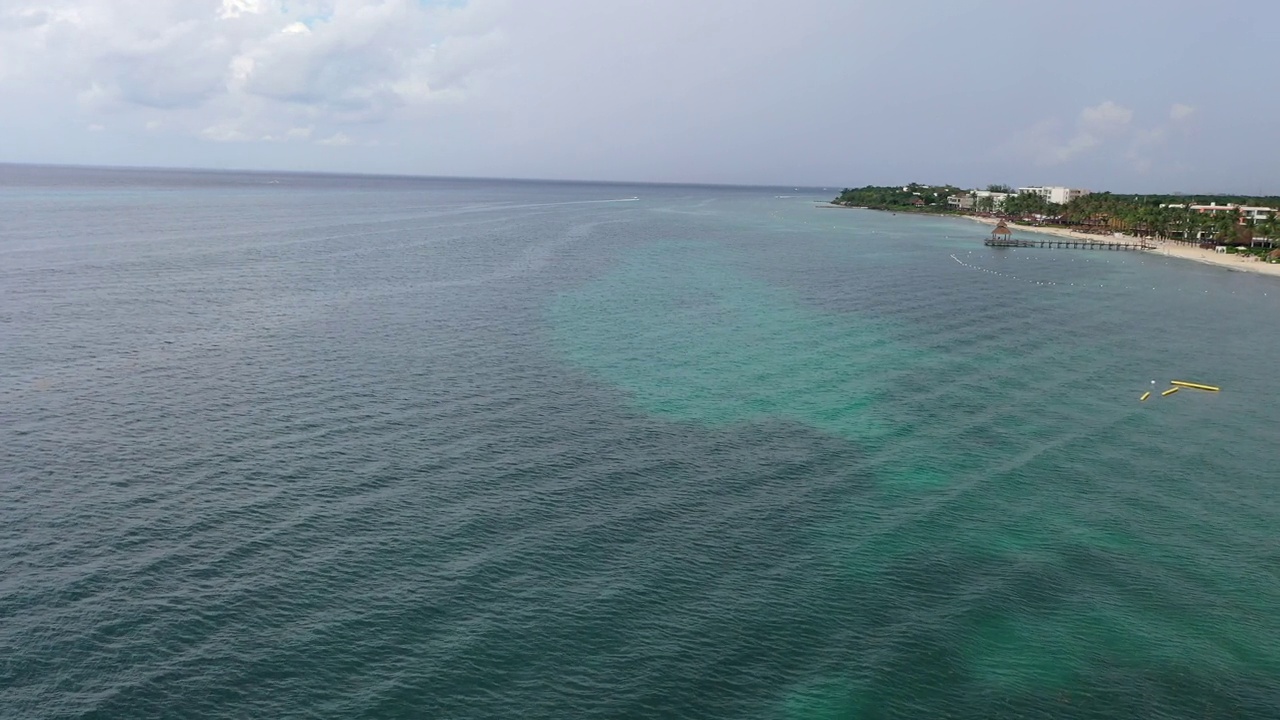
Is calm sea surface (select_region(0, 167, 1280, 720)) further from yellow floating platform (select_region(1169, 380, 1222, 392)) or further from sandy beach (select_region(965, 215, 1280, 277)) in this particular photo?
sandy beach (select_region(965, 215, 1280, 277))

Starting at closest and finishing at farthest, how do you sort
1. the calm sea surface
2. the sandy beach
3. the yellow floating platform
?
1. the calm sea surface
2. the yellow floating platform
3. the sandy beach

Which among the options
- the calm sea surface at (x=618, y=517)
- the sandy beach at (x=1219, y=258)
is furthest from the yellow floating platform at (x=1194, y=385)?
the sandy beach at (x=1219, y=258)

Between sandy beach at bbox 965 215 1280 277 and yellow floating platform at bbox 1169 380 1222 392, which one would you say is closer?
yellow floating platform at bbox 1169 380 1222 392

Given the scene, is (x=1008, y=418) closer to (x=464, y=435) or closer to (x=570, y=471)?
(x=570, y=471)

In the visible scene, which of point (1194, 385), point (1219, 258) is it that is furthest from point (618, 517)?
point (1219, 258)

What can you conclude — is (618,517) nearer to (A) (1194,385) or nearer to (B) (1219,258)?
(A) (1194,385)

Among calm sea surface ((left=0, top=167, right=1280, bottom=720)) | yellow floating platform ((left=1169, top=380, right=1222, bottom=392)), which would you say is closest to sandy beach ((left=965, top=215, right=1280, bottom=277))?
calm sea surface ((left=0, top=167, right=1280, bottom=720))

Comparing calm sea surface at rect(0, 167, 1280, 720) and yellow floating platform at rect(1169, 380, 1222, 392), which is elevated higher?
yellow floating platform at rect(1169, 380, 1222, 392)

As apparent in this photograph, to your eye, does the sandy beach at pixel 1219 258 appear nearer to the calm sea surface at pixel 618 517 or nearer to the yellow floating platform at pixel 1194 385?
the calm sea surface at pixel 618 517
